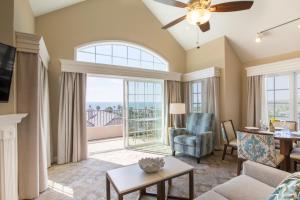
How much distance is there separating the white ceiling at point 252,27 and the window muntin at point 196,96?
1.28 metres

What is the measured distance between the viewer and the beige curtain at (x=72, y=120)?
367 cm

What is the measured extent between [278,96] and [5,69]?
5.34 metres

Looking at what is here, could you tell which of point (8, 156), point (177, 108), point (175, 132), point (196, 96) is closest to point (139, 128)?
point (175, 132)

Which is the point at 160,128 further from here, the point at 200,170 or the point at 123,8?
the point at 123,8

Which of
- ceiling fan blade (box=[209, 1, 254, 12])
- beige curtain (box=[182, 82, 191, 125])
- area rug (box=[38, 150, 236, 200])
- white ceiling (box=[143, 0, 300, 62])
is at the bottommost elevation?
area rug (box=[38, 150, 236, 200])

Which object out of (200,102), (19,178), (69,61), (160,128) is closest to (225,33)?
(200,102)

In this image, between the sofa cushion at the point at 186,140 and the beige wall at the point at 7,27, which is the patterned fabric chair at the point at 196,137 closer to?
the sofa cushion at the point at 186,140

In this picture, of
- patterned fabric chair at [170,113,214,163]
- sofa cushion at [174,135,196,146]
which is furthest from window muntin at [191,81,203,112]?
sofa cushion at [174,135,196,146]

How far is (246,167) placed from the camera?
80.2 inches

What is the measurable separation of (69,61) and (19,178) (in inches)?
94.2

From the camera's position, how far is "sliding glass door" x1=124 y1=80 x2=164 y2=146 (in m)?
4.80

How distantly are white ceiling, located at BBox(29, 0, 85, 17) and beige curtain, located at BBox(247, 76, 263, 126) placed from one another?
4832 mm

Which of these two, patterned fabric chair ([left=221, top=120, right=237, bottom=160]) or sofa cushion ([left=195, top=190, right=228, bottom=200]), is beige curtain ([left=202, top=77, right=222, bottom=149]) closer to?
patterned fabric chair ([left=221, top=120, right=237, bottom=160])

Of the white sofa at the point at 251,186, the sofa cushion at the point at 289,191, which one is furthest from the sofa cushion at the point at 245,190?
the sofa cushion at the point at 289,191
